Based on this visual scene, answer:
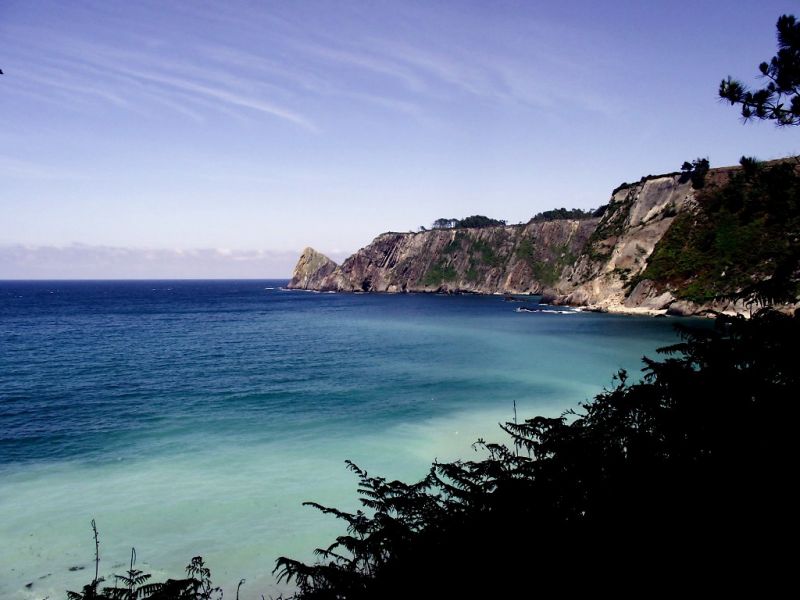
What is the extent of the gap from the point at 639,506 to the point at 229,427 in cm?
2429

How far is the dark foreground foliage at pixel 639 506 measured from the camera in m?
6.77

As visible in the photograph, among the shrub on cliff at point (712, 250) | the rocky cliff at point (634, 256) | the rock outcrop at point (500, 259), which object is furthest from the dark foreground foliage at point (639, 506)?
the rock outcrop at point (500, 259)

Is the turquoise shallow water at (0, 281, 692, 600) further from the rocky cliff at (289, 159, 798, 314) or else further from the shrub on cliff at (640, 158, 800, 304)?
the rocky cliff at (289, 159, 798, 314)

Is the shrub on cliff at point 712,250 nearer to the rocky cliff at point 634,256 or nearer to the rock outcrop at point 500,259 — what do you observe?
the rocky cliff at point 634,256

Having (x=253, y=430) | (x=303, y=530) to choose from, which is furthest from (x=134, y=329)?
(x=303, y=530)

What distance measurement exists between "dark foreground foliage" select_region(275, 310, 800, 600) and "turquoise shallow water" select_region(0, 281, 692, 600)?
7.65m

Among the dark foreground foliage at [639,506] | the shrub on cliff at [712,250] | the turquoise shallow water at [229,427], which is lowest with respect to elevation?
the turquoise shallow water at [229,427]

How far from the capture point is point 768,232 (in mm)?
79188

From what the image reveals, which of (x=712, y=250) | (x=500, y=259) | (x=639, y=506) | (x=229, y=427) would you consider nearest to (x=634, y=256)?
(x=712, y=250)

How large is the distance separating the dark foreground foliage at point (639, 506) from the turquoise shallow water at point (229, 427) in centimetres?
765

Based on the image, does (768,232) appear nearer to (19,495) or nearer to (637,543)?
(637,543)

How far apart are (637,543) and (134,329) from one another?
84.1m

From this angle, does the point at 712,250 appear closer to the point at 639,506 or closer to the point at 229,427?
the point at 229,427

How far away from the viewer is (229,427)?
1093 inches
